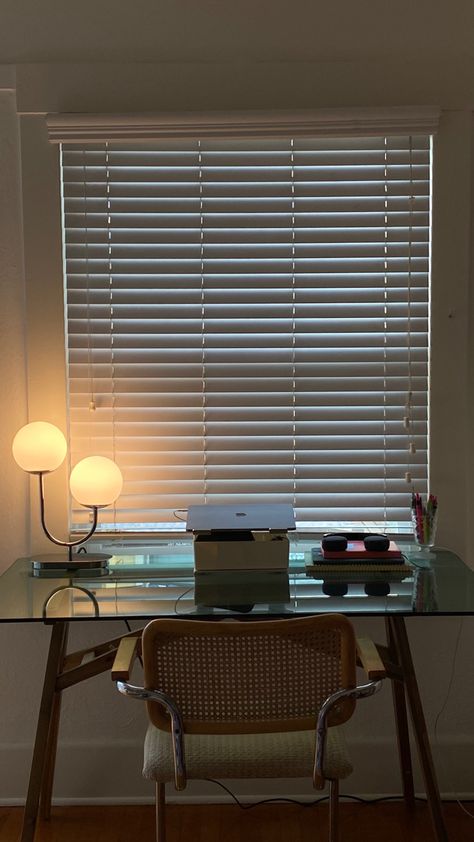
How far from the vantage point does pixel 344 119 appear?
8.69 feet

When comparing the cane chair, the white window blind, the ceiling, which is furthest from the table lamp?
the ceiling

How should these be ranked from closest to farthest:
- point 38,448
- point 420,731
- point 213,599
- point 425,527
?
point 213,599
point 420,731
point 38,448
point 425,527

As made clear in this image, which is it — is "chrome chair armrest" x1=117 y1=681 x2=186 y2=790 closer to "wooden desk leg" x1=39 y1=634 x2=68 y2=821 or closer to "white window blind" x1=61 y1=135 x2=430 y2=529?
"wooden desk leg" x1=39 y1=634 x2=68 y2=821

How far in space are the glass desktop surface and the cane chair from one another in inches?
7.3

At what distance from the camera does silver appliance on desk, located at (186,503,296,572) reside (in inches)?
94.7

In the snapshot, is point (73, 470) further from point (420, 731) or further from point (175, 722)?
point (420, 731)

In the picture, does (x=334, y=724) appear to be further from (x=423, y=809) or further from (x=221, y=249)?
(x=221, y=249)

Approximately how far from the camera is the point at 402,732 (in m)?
2.67

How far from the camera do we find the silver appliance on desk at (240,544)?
240 cm

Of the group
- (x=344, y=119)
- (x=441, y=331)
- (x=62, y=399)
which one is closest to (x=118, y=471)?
(x=62, y=399)

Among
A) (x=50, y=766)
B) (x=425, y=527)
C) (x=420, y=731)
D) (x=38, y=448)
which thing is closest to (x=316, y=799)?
(x=420, y=731)

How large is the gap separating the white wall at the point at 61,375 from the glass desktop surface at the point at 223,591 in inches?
12.7

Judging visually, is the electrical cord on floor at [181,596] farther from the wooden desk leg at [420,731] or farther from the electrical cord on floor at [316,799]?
the electrical cord on floor at [316,799]

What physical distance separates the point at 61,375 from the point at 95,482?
0.39 metres
